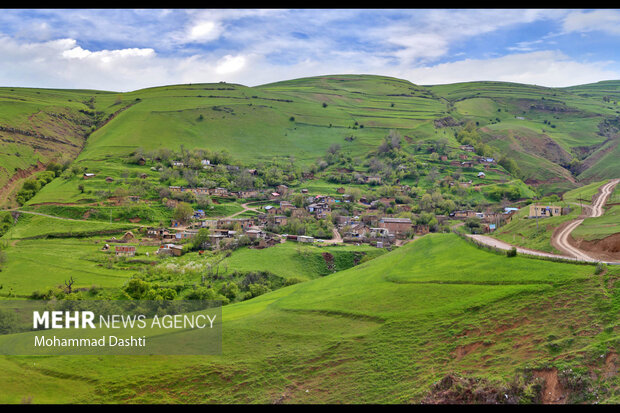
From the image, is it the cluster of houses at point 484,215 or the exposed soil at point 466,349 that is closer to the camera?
the exposed soil at point 466,349

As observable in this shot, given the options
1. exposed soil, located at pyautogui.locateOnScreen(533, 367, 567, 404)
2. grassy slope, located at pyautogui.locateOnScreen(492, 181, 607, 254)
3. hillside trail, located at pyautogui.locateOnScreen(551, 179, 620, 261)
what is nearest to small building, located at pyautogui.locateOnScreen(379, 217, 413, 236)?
grassy slope, located at pyautogui.locateOnScreen(492, 181, 607, 254)

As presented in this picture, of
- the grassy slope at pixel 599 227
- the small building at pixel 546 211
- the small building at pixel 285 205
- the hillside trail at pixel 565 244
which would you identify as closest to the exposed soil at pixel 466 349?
the hillside trail at pixel 565 244

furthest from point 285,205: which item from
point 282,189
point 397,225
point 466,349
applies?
point 466,349

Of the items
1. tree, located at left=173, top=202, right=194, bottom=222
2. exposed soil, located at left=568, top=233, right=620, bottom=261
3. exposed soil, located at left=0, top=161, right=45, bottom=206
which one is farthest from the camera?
exposed soil, located at left=0, top=161, right=45, bottom=206

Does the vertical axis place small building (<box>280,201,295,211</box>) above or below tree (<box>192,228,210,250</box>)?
above

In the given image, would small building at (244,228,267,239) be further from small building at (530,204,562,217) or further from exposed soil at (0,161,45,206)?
exposed soil at (0,161,45,206)

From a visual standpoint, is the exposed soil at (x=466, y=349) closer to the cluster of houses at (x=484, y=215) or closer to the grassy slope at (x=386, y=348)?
the grassy slope at (x=386, y=348)

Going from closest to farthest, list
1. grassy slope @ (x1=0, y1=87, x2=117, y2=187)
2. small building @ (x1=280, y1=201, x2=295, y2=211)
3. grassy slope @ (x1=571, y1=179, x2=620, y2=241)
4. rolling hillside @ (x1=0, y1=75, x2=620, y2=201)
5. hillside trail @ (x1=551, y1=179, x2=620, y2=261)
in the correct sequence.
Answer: hillside trail @ (x1=551, y1=179, x2=620, y2=261) → grassy slope @ (x1=571, y1=179, x2=620, y2=241) → small building @ (x1=280, y1=201, x2=295, y2=211) → grassy slope @ (x1=0, y1=87, x2=117, y2=187) → rolling hillside @ (x1=0, y1=75, x2=620, y2=201)

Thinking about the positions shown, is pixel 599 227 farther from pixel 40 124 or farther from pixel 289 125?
pixel 40 124
